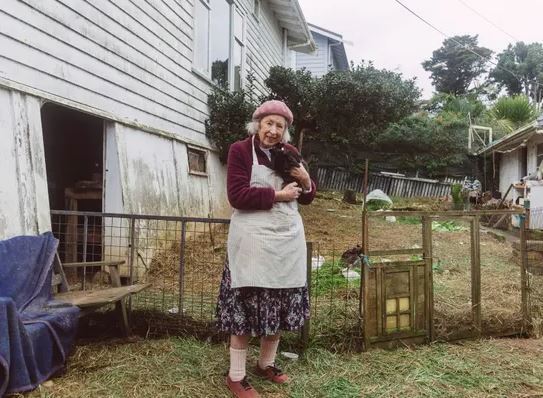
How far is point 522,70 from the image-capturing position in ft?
104

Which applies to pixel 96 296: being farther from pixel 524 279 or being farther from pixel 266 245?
pixel 524 279

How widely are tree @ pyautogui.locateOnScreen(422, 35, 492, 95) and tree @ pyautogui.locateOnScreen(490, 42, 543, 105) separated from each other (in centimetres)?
137

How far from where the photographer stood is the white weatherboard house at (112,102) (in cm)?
341

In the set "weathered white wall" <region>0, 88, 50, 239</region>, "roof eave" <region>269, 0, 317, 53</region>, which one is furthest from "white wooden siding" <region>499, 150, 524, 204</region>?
"weathered white wall" <region>0, 88, 50, 239</region>

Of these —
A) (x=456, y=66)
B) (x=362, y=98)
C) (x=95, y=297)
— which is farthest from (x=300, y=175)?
(x=456, y=66)

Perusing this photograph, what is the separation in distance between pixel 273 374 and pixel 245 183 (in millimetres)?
1136

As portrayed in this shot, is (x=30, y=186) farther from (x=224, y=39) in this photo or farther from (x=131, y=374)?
(x=224, y=39)

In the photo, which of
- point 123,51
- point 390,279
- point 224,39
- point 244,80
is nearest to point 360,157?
point 244,80

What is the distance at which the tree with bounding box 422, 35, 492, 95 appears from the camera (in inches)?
1334

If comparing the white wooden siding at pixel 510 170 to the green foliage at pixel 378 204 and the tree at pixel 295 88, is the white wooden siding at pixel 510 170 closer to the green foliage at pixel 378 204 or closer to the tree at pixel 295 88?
the green foliage at pixel 378 204

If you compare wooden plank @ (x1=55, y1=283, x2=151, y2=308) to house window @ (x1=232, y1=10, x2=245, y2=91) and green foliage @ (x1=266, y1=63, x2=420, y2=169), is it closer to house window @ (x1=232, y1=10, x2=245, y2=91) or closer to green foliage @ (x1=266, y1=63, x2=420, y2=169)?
house window @ (x1=232, y1=10, x2=245, y2=91)

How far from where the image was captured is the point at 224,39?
307 inches

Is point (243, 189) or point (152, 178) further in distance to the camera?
point (152, 178)

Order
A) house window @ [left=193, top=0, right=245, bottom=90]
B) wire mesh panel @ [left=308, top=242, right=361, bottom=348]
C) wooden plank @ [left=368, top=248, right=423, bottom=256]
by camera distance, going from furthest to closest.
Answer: house window @ [left=193, top=0, right=245, bottom=90] → wire mesh panel @ [left=308, top=242, right=361, bottom=348] → wooden plank @ [left=368, top=248, right=423, bottom=256]
